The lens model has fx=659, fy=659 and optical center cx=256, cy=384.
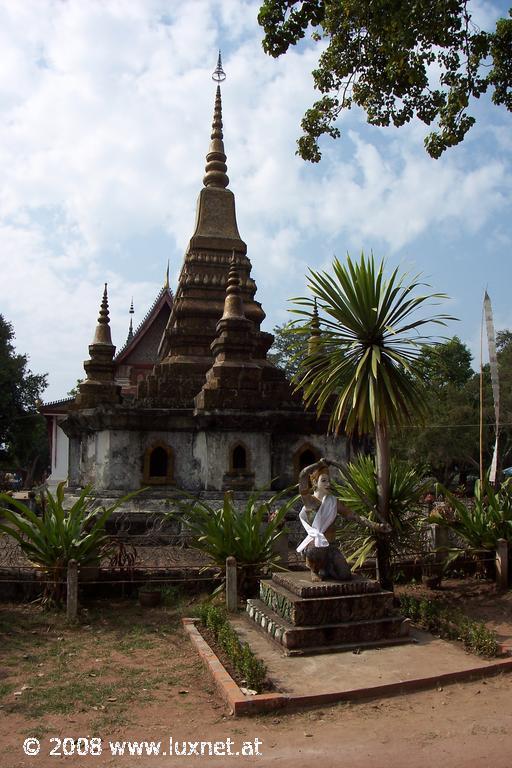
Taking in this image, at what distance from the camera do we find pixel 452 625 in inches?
307

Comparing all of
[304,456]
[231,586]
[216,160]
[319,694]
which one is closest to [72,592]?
[231,586]

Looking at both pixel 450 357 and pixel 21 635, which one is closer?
pixel 21 635

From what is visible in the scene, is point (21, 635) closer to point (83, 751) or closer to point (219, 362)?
→ point (83, 751)

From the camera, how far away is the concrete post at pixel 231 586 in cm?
893

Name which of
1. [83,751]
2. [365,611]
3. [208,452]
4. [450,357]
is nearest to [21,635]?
[83,751]

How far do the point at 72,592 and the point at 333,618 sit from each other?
3596 mm

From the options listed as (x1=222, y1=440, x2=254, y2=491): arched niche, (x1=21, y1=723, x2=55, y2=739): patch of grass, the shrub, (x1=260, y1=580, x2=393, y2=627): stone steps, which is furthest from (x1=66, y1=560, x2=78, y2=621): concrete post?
(x1=222, y1=440, x2=254, y2=491): arched niche

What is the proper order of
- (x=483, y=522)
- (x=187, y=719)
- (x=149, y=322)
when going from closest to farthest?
(x=187, y=719) → (x=483, y=522) → (x=149, y=322)

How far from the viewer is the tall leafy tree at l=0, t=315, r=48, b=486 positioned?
99.9 ft

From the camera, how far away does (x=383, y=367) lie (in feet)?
30.7

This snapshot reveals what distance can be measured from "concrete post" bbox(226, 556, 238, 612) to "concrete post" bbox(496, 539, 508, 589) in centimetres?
403

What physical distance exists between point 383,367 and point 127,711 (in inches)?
219

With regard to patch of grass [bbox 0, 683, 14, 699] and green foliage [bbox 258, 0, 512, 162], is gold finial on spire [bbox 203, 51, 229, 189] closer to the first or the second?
green foliage [bbox 258, 0, 512, 162]

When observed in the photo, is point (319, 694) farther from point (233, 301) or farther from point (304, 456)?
point (233, 301)
